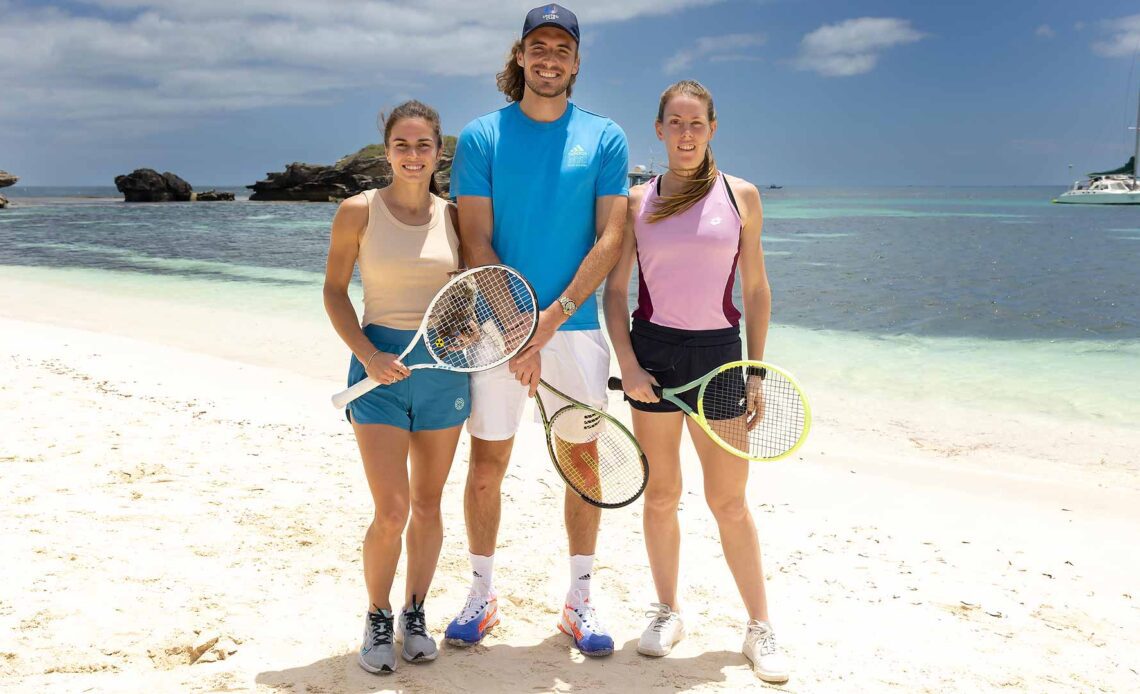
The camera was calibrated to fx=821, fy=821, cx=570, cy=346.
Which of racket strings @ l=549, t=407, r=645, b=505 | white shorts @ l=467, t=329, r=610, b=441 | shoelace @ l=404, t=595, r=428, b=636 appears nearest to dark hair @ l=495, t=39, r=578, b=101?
white shorts @ l=467, t=329, r=610, b=441

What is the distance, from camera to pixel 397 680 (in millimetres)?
3496

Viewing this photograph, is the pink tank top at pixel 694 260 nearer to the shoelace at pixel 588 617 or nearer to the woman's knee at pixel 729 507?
the woman's knee at pixel 729 507

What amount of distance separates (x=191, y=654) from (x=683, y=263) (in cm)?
274

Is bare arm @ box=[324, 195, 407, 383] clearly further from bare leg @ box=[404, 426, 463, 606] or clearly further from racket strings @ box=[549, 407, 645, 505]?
racket strings @ box=[549, 407, 645, 505]

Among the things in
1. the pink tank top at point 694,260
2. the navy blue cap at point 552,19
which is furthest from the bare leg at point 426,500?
the navy blue cap at point 552,19

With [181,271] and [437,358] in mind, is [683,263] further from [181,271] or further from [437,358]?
[181,271]

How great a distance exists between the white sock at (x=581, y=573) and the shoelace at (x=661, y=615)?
1.06 feet

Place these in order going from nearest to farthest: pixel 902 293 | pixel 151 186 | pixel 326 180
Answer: pixel 902 293
pixel 326 180
pixel 151 186

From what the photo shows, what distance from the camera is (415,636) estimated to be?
3.67m

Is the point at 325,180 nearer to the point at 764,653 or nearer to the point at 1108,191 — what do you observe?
the point at 1108,191

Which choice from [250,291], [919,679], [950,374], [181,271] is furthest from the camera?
[181,271]

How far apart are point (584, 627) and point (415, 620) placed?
78 cm

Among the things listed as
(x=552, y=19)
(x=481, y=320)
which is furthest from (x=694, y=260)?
(x=552, y=19)

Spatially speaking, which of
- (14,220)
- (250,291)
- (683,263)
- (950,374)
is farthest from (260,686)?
(14,220)
